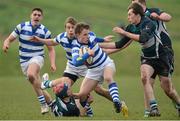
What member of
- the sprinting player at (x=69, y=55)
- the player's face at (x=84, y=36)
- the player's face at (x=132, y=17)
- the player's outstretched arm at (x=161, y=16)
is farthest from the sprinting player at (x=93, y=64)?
the player's outstretched arm at (x=161, y=16)

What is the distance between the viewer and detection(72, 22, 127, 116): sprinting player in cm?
1512

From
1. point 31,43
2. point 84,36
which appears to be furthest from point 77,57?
point 31,43

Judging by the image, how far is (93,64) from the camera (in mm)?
15625

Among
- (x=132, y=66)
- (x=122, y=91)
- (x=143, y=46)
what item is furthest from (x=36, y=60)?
(x=132, y=66)

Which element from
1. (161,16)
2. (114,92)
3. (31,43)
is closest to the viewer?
(114,92)

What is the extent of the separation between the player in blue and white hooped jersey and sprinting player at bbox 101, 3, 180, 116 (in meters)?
0.56

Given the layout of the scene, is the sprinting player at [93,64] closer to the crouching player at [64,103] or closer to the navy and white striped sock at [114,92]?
the navy and white striped sock at [114,92]

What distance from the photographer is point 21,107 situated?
1902 cm

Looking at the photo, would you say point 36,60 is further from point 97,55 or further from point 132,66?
point 132,66

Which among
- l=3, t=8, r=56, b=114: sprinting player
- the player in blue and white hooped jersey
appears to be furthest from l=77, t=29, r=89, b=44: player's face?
l=3, t=8, r=56, b=114: sprinting player

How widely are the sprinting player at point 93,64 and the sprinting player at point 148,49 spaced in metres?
0.56

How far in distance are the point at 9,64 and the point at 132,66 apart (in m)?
5.89

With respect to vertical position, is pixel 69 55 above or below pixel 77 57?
below

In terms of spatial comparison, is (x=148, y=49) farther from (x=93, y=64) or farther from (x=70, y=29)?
(x=70, y=29)
